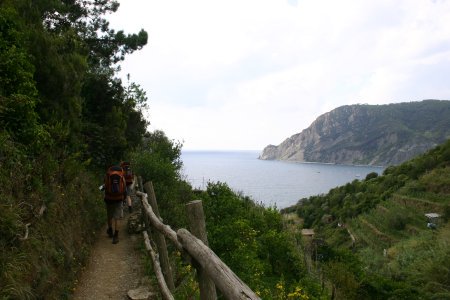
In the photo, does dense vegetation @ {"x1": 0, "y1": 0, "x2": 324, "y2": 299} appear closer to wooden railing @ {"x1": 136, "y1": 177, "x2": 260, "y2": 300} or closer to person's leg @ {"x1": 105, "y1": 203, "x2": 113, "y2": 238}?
person's leg @ {"x1": 105, "y1": 203, "x2": 113, "y2": 238}

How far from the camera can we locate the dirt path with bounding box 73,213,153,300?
557cm

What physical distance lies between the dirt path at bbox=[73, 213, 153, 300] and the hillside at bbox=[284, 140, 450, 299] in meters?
15.3

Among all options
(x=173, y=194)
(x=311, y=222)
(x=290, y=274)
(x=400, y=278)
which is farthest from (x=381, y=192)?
(x=173, y=194)

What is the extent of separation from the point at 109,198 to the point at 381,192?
56.7m

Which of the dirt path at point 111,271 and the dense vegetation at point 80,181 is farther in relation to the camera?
the dirt path at point 111,271

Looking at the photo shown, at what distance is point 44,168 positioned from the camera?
5.86m

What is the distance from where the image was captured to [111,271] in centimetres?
648

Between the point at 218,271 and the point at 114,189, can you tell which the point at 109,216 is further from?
the point at 218,271

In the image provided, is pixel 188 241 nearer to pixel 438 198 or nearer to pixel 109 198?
pixel 109 198

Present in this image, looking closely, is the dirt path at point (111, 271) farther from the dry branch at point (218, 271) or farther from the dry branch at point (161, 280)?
the dry branch at point (218, 271)

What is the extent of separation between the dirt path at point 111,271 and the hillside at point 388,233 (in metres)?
15.3

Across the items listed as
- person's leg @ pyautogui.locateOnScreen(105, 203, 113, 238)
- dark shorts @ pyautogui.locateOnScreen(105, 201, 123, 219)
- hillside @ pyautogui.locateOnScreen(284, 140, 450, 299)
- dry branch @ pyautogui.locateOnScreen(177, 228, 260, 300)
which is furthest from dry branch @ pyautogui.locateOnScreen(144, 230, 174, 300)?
hillside @ pyautogui.locateOnScreen(284, 140, 450, 299)

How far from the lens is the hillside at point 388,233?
21875 mm

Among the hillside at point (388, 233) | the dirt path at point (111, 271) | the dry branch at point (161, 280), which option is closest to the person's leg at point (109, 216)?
the dirt path at point (111, 271)
